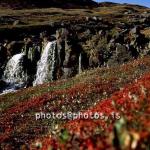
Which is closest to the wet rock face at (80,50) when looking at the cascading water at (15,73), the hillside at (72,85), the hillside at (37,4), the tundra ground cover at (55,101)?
the hillside at (72,85)

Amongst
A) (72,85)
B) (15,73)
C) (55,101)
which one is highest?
(55,101)

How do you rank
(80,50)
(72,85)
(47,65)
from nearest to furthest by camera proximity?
(72,85) → (80,50) → (47,65)

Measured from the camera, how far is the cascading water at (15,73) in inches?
2758

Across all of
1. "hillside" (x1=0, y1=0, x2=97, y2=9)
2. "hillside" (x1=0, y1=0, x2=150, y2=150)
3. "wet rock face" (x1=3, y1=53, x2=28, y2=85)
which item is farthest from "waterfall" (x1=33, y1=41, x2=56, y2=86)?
"hillside" (x1=0, y1=0, x2=97, y2=9)

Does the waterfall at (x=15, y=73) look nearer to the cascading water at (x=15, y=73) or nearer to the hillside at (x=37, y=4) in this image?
the cascading water at (x=15, y=73)

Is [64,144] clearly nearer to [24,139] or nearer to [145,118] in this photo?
[145,118]

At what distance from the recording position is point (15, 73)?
236 ft

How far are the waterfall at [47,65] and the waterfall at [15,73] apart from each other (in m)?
2.12

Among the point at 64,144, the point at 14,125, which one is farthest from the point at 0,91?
the point at 64,144

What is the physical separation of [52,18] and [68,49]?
43.7 m

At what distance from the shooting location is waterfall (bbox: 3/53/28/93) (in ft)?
230

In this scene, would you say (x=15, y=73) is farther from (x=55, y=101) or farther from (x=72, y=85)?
(x=55, y=101)

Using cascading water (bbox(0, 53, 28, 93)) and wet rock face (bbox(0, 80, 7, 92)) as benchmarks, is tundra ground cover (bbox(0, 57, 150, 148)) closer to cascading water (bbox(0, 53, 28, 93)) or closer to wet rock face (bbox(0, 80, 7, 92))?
wet rock face (bbox(0, 80, 7, 92))

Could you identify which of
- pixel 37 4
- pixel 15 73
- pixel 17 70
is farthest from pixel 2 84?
pixel 37 4
